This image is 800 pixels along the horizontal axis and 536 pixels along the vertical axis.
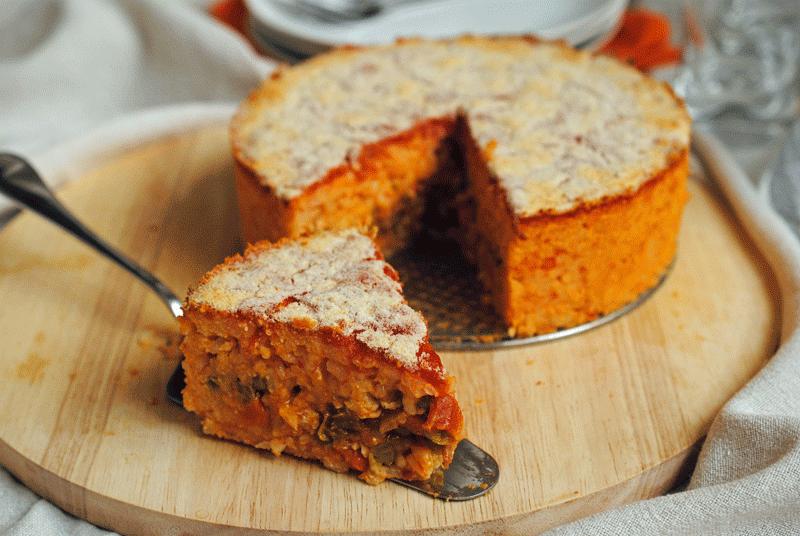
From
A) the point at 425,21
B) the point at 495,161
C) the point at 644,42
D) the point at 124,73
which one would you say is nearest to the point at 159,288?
the point at 495,161

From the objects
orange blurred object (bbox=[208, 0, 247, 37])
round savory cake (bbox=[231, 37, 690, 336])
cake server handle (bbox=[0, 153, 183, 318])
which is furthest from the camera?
orange blurred object (bbox=[208, 0, 247, 37])

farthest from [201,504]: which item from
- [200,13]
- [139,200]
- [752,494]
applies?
[200,13]

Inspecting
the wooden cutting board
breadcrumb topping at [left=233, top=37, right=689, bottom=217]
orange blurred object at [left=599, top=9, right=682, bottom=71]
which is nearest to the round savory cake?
breadcrumb topping at [left=233, top=37, right=689, bottom=217]

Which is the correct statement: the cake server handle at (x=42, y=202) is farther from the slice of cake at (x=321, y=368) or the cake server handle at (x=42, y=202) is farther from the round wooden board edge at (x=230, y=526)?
the round wooden board edge at (x=230, y=526)

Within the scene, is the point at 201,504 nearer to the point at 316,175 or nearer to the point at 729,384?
the point at 316,175

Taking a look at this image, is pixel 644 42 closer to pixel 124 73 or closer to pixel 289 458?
pixel 124 73

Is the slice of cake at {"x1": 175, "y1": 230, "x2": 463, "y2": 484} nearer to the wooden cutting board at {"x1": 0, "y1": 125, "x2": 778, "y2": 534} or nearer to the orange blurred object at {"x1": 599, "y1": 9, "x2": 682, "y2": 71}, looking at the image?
the wooden cutting board at {"x1": 0, "y1": 125, "x2": 778, "y2": 534}
